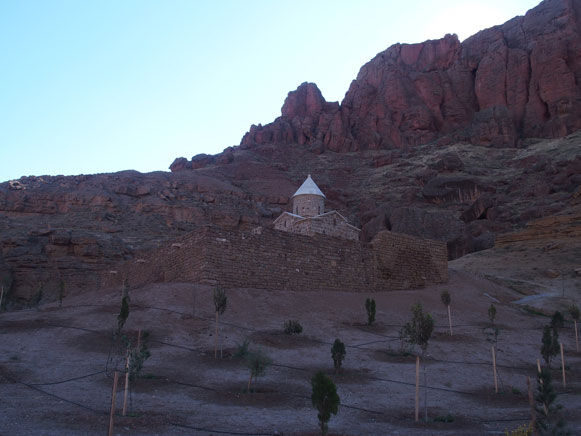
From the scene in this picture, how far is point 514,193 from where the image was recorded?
62406mm

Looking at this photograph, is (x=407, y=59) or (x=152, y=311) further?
(x=407, y=59)

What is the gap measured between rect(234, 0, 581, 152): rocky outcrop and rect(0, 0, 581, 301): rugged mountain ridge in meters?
0.28

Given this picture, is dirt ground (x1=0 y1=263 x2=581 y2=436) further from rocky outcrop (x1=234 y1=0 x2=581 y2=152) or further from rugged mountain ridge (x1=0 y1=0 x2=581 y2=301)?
rocky outcrop (x1=234 y1=0 x2=581 y2=152)

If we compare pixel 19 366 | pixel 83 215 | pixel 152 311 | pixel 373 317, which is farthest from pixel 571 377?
pixel 83 215

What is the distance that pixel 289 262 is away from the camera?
2106 centimetres

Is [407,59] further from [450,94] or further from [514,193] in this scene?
[514,193]

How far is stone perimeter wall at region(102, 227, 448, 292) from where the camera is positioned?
19.2 metres

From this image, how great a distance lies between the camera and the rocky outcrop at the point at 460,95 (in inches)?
3440

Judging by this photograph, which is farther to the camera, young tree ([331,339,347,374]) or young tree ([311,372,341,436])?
young tree ([331,339,347,374])

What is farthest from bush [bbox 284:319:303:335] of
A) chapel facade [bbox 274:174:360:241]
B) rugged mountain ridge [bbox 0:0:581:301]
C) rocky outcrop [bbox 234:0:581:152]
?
rocky outcrop [bbox 234:0:581:152]

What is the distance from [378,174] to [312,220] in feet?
191

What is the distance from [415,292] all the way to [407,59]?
313 ft

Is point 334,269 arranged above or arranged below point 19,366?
above

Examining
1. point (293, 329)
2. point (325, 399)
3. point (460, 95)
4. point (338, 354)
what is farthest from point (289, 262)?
point (460, 95)
